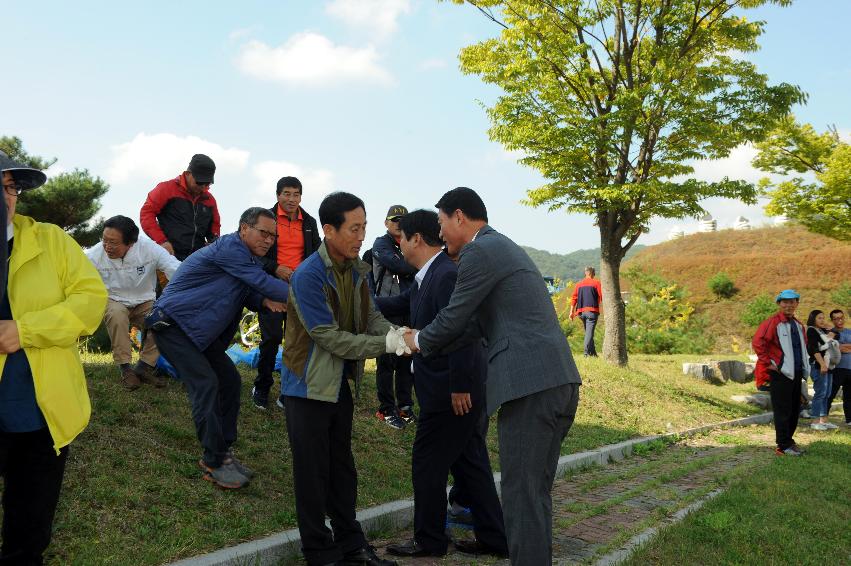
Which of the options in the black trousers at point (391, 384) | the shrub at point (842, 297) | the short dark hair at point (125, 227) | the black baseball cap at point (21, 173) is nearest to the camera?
the black baseball cap at point (21, 173)

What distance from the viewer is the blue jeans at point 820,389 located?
12234 millimetres

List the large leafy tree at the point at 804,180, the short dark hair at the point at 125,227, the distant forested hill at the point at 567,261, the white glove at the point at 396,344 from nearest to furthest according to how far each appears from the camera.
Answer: the white glove at the point at 396,344 < the short dark hair at the point at 125,227 < the large leafy tree at the point at 804,180 < the distant forested hill at the point at 567,261

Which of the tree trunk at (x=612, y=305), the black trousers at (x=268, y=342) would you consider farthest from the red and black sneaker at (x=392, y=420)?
the tree trunk at (x=612, y=305)

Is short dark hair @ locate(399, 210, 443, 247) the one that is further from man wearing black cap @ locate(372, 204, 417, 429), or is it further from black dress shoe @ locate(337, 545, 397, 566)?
man wearing black cap @ locate(372, 204, 417, 429)

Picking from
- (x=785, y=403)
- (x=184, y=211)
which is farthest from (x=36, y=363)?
(x=785, y=403)

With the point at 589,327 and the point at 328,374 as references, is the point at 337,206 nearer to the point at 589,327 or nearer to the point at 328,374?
the point at 328,374

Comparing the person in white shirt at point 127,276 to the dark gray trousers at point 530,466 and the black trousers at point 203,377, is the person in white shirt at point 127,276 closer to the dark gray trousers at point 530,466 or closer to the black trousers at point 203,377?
the black trousers at point 203,377

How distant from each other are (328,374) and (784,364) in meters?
6.81

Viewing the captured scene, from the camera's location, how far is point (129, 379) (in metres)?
6.37

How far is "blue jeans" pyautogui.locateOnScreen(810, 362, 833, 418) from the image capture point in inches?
482

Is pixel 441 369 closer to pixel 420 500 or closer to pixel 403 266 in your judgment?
pixel 420 500

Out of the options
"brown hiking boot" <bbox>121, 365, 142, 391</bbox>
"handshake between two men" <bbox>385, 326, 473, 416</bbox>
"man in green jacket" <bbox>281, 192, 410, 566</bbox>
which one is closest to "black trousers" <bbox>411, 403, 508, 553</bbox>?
"man in green jacket" <bbox>281, 192, 410, 566</bbox>

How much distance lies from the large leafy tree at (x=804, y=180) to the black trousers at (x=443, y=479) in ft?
65.0

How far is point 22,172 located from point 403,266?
14.5 ft
